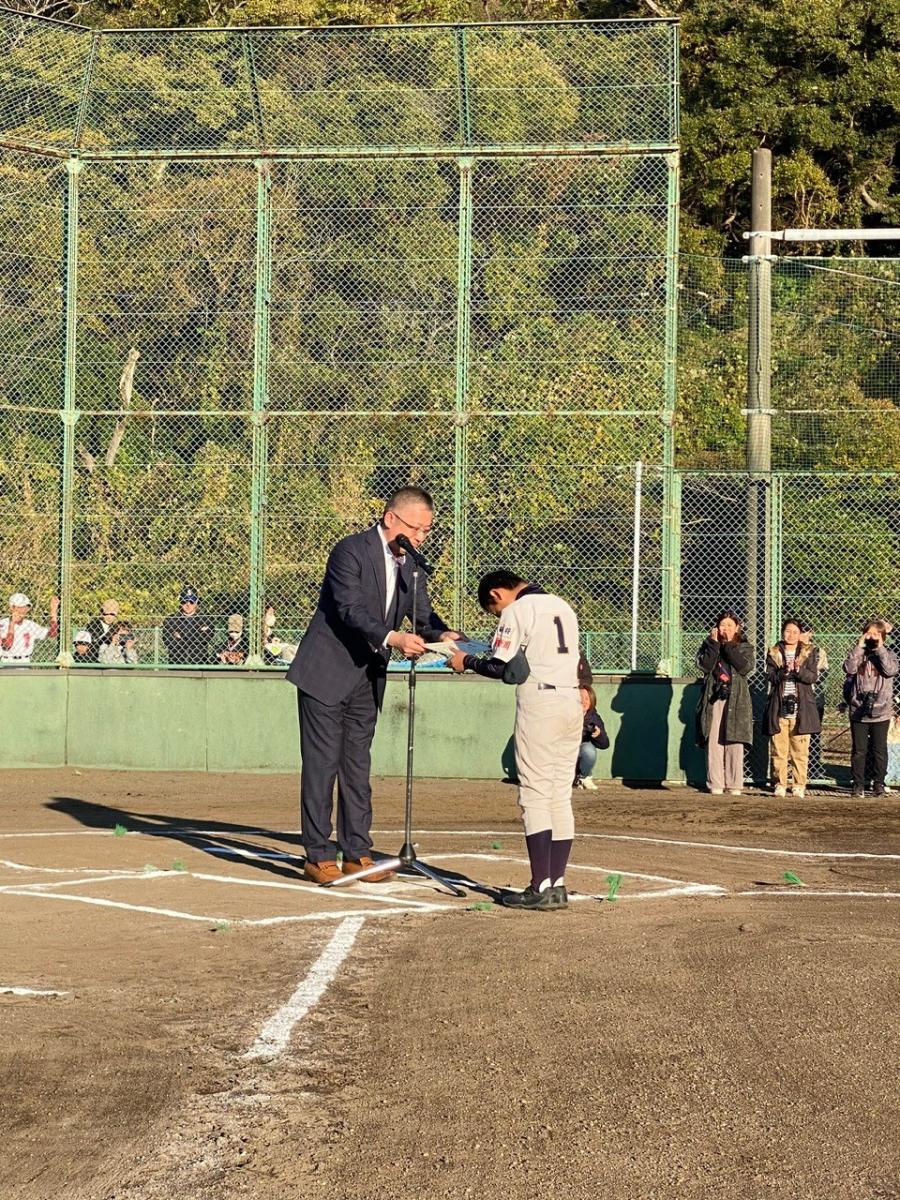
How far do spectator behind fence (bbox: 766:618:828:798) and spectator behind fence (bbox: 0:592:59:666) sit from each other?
7.02 metres

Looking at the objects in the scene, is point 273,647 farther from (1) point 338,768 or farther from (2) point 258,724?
(1) point 338,768

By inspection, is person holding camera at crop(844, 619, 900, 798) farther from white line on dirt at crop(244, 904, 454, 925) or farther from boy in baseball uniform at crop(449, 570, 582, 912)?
white line on dirt at crop(244, 904, 454, 925)

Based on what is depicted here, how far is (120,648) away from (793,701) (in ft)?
21.6

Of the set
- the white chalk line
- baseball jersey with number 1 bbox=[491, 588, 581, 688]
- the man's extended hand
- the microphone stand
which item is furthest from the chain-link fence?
baseball jersey with number 1 bbox=[491, 588, 581, 688]

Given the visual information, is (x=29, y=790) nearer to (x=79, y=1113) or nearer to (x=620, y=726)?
(x=620, y=726)

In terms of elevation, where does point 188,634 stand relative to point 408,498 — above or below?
below

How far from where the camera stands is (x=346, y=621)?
1027 centimetres

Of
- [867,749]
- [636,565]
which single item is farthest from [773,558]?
[867,749]

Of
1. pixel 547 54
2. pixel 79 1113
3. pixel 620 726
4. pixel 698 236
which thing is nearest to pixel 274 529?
pixel 620 726

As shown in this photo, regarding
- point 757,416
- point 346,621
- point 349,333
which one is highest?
point 349,333

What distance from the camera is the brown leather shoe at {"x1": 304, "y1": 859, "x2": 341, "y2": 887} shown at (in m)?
10.5

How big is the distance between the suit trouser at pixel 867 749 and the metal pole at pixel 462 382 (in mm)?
3982

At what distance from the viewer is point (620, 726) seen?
18281mm

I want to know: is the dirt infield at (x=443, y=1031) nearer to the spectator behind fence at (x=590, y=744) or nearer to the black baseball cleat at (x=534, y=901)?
the black baseball cleat at (x=534, y=901)
